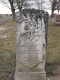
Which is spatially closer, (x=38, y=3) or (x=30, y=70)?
(x=30, y=70)

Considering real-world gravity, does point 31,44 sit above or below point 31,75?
above

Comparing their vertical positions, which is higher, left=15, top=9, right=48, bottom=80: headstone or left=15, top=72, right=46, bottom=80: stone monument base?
left=15, top=9, right=48, bottom=80: headstone

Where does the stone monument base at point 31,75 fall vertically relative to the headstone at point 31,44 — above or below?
below

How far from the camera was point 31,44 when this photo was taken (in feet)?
19.3

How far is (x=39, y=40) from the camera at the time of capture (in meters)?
5.86

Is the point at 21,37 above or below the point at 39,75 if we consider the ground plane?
above

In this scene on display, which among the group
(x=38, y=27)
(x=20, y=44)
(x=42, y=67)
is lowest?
(x=42, y=67)

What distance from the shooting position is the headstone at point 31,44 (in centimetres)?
571

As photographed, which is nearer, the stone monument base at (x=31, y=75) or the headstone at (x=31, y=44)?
the headstone at (x=31, y=44)

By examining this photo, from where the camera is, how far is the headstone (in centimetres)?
571

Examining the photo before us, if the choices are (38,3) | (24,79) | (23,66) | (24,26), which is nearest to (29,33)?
(24,26)

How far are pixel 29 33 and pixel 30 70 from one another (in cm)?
109

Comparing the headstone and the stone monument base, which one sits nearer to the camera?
the headstone

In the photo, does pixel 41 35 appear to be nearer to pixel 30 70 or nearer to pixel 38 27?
pixel 38 27
